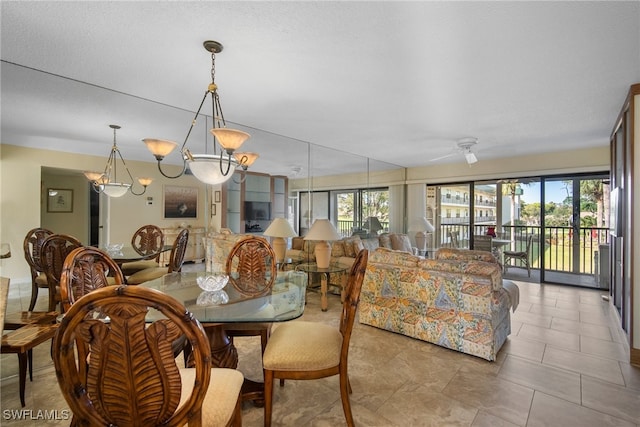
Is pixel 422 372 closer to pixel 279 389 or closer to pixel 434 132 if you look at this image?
pixel 279 389

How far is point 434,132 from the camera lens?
3.96 m

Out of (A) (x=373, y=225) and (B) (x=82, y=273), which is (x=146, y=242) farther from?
(A) (x=373, y=225)

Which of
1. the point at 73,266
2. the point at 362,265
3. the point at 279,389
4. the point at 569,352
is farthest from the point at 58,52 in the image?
the point at 569,352

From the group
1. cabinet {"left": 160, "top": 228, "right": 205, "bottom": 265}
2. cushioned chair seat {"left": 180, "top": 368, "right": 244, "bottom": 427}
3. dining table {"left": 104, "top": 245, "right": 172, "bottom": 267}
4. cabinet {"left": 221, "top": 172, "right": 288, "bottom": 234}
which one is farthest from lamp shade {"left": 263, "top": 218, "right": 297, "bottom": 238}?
cushioned chair seat {"left": 180, "top": 368, "right": 244, "bottom": 427}

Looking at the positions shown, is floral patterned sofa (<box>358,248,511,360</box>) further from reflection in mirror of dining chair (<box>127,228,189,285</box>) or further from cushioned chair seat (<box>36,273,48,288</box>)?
cushioned chair seat (<box>36,273,48,288</box>)

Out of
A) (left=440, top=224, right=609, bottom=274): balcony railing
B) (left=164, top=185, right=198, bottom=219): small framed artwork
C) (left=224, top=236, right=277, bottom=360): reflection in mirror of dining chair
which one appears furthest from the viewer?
(left=440, top=224, right=609, bottom=274): balcony railing

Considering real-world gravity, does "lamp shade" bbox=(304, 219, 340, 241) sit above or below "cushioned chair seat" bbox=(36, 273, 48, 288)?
above

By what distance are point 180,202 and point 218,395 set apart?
2.81 metres

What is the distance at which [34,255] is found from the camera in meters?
2.48

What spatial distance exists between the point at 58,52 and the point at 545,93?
13.2ft

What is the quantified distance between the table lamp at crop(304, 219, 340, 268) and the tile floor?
1.15 meters

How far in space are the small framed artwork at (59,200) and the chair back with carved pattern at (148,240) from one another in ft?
2.06

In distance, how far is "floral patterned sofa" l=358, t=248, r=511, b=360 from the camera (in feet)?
8.11

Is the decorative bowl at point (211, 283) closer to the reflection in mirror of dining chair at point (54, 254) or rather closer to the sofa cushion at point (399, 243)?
the reflection in mirror of dining chair at point (54, 254)
